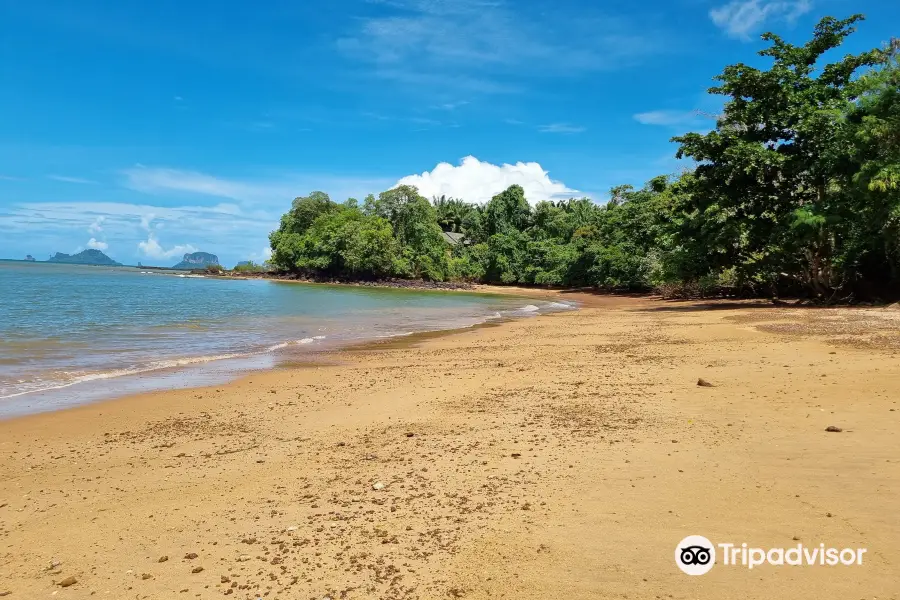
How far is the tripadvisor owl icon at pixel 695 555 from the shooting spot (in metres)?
3.34

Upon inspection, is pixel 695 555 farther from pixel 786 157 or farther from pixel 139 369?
pixel 786 157

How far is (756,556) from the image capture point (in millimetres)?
3422

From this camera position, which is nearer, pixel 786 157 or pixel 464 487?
pixel 464 487

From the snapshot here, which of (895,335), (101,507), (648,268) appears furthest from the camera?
(648,268)

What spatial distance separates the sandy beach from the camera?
3.37 m

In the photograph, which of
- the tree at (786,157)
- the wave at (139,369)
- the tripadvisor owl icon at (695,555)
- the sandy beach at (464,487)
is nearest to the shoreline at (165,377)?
the wave at (139,369)

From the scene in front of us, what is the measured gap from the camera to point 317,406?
832cm

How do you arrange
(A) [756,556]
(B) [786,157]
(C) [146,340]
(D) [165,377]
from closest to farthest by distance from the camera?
(A) [756,556] → (D) [165,377] → (C) [146,340] → (B) [786,157]

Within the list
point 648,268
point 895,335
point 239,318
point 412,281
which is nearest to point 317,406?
point 895,335

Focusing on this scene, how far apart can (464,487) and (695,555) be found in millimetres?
1878

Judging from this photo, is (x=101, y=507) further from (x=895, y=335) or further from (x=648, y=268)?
(x=648, y=268)

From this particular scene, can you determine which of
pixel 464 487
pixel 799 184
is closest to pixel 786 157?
pixel 799 184

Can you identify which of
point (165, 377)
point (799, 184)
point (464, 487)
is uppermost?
point (799, 184)

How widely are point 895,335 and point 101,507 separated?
47.3 ft
